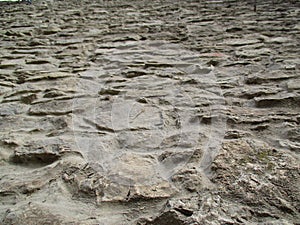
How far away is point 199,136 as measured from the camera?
1.38m

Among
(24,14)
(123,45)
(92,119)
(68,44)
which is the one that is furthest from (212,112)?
(24,14)

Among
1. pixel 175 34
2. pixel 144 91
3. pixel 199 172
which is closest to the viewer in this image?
pixel 199 172

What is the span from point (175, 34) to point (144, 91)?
1.15 metres

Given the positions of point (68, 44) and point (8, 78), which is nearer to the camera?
point (8, 78)

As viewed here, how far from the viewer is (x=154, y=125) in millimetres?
1502

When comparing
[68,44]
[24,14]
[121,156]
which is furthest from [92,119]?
[24,14]

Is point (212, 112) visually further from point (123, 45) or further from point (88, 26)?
point (88, 26)

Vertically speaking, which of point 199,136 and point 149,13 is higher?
point 149,13

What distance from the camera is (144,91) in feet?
5.98

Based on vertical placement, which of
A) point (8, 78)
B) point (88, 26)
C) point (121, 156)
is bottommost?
point (121, 156)

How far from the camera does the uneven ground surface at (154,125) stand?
1.05 metres

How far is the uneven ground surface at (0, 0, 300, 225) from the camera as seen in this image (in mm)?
1048

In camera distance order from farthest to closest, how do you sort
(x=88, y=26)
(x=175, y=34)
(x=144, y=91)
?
(x=88, y=26), (x=175, y=34), (x=144, y=91)

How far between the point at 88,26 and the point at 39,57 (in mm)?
914
